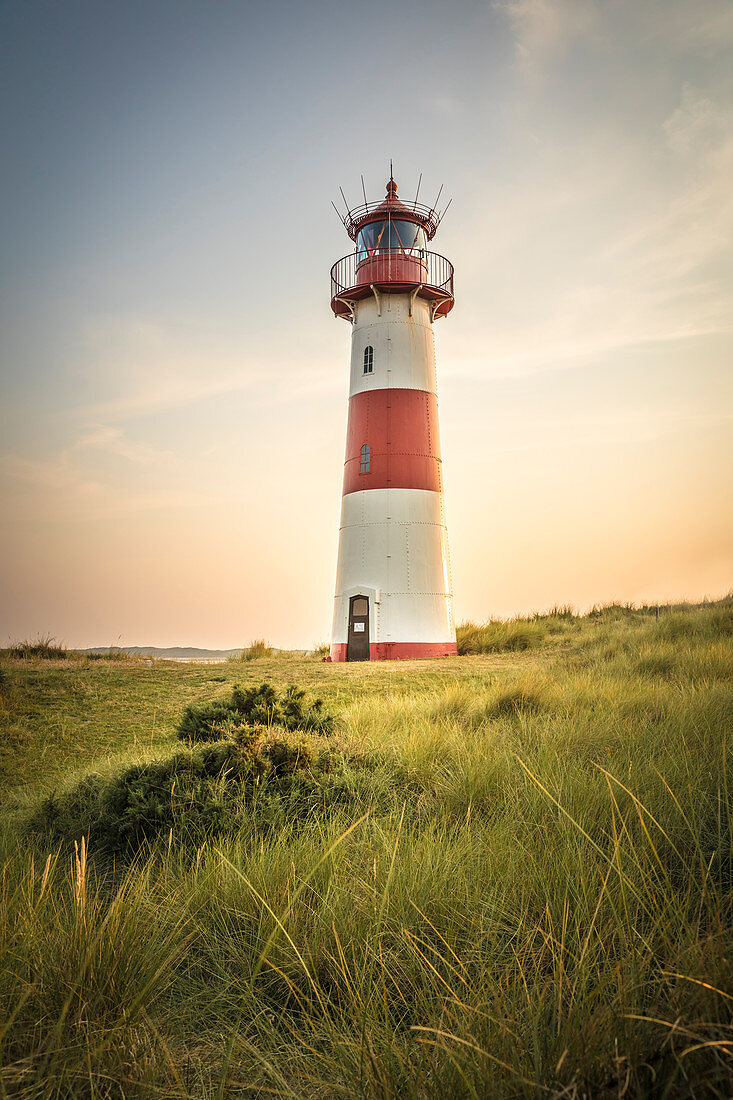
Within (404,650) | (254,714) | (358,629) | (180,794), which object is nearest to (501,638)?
(404,650)

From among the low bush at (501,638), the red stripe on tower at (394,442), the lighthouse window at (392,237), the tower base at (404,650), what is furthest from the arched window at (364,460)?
the lighthouse window at (392,237)

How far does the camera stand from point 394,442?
18844 mm

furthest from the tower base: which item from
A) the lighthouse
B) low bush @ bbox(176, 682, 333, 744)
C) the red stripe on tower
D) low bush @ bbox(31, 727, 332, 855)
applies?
low bush @ bbox(31, 727, 332, 855)

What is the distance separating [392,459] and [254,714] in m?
13.2

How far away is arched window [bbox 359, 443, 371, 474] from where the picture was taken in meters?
19.0

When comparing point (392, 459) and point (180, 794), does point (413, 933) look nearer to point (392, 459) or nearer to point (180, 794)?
point (180, 794)

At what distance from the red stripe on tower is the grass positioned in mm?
13538

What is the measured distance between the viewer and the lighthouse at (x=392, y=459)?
1825 cm

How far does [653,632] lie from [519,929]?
483 inches

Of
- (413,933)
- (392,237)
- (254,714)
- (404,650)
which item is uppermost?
(392,237)

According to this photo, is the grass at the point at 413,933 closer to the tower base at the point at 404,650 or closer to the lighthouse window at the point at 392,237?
the tower base at the point at 404,650

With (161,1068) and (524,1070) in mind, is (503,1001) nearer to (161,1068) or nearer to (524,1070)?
(524,1070)

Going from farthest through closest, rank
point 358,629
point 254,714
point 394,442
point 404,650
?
point 394,442 → point 358,629 → point 404,650 → point 254,714

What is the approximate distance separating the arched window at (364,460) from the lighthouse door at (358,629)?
3648 millimetres
